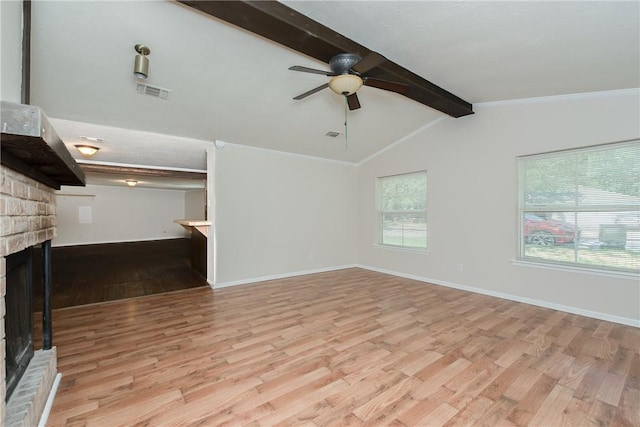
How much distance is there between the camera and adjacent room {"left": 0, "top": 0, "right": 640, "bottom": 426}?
1.75 metres

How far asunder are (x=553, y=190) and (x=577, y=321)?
1.58m

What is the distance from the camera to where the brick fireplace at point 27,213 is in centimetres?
104

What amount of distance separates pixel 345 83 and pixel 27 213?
7.87 ft

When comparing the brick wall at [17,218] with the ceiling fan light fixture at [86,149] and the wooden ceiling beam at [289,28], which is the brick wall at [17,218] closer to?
the wooden ceiling beam at [289,28]

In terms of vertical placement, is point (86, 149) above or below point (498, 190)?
above

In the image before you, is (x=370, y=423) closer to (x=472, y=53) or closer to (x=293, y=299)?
(x=293, y=299)

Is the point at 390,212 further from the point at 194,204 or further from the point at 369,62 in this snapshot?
the point at 194,204

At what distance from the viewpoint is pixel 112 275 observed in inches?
205

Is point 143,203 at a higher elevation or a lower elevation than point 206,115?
Result: lower

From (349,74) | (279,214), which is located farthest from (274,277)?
(349,74)

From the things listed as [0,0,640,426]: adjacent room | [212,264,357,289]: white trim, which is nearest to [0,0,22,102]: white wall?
[0,0,640,426]: adjacent room

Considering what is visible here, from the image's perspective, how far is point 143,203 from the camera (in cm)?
1071

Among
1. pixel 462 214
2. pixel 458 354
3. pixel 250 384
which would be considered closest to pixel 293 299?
pixel 250 384

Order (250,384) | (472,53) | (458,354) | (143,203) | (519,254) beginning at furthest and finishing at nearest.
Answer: (143,203)
(519,254)
(472,53)
(458,354)
(250,384)
